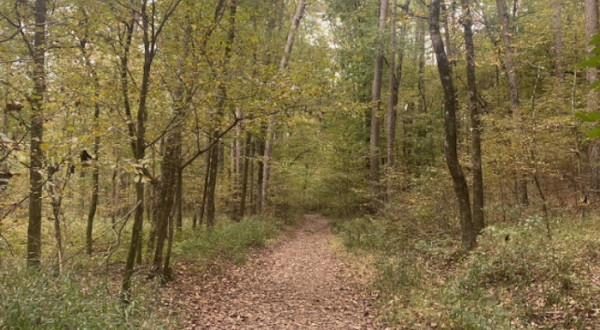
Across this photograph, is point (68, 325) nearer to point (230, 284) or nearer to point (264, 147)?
point (230, 284)

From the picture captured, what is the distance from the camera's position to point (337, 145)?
1648 cm

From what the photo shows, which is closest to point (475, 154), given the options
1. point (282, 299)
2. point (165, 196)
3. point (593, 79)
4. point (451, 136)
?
point (451, 136)

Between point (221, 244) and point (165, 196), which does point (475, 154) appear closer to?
point (165, 196)

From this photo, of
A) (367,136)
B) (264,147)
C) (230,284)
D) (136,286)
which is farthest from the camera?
(367,136)

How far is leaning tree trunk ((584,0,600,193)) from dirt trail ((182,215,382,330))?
681 centimetres

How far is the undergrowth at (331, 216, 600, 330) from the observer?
13.8ft

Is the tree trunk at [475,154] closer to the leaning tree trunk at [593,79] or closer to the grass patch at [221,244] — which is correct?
the leaning tree trunk at [593,79]

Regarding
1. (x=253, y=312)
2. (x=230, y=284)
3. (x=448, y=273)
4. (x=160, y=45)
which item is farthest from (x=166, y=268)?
(x=448, y=273)

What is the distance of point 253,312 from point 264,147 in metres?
10.6

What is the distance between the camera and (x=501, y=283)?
17.8 feet

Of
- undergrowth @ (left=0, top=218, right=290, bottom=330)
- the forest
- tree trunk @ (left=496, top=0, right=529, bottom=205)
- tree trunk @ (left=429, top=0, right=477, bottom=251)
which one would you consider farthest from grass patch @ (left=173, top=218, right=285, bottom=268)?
tree trunk @ (left=496, top=0, right=529, bottom=205)

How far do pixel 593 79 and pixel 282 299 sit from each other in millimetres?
9704

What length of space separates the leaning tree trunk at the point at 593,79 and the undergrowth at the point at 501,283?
273 centimetres

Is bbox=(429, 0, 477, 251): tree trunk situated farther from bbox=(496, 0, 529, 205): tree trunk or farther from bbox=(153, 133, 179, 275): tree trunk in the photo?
bbox=(153, 133, 179, 275): tree trunk
